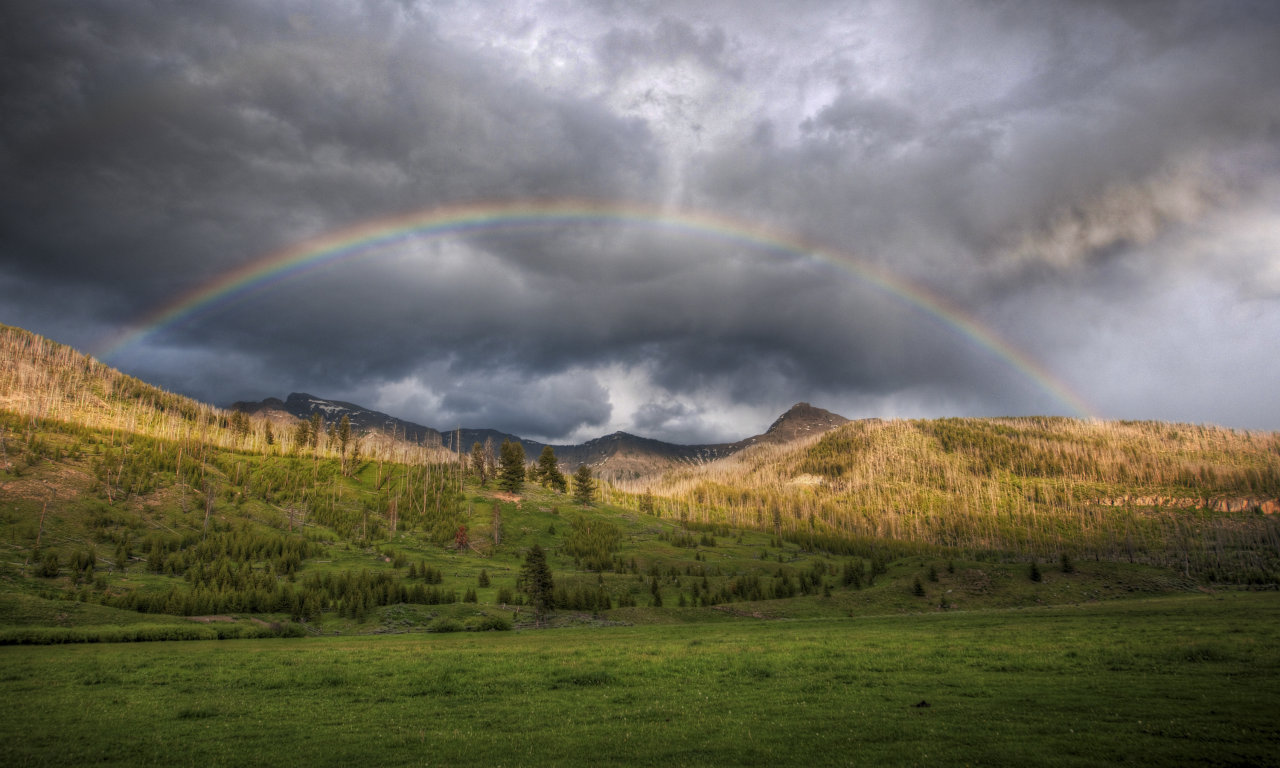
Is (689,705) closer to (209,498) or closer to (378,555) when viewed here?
(378,555)

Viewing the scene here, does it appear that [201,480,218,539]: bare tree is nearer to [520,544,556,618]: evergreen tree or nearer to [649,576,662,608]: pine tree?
[520,544,556,618]: evergreen tree

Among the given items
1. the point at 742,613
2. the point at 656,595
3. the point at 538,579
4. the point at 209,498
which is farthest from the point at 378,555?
the point at 742,613

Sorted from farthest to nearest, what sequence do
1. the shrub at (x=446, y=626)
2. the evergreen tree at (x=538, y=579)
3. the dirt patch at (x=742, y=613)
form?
1. the dirt patch at (x=742, y=613)
2. the evergreen tree at (x=538, y=579)
3. the shrub at (x=446, y=626)

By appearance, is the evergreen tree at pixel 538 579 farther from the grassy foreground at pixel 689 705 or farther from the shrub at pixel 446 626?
the grassy foreground at pixel 689 705

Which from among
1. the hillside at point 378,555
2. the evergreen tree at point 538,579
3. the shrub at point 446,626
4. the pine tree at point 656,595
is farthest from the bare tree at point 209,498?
the pine tree at point 656,595

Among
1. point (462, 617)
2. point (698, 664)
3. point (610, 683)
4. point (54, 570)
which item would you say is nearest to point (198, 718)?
point (610, 683)

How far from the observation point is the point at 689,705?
69.7 feet

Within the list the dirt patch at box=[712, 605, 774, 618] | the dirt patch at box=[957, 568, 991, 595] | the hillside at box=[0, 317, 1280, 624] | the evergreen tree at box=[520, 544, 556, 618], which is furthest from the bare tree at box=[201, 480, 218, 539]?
the dirt patch at box=[957, 568, 991, 595]

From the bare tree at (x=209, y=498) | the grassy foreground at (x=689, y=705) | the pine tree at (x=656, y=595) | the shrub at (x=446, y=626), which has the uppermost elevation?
the bare tree at (x=209, y=498)

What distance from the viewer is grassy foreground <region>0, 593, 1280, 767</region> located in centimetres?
1537

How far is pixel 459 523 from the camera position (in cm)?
16400

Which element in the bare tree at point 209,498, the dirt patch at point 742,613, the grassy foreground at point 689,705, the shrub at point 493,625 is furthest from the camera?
the bare tree at point 209,498

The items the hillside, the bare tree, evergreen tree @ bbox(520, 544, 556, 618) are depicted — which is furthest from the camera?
the bare tree

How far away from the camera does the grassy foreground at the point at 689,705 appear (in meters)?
15.4
